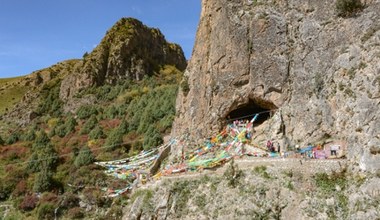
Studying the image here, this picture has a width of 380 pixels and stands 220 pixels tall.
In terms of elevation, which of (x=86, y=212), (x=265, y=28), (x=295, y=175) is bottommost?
(x=86, y=212)

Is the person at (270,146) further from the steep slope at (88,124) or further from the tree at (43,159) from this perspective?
the tree at (43,159)

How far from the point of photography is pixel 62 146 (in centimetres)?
4831

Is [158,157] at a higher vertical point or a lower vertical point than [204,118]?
lower

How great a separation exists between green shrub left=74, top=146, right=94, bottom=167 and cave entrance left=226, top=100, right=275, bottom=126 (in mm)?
18884

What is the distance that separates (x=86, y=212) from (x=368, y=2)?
2575 cm

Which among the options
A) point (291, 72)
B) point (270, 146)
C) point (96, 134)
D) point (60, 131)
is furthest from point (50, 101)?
point (270, 146)

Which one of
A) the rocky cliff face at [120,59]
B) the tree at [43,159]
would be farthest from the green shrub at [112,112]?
the tree at [43,159]

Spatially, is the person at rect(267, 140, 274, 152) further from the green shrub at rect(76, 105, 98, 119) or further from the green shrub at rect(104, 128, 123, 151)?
the green shrub at rect(76, 105, 98, 119)

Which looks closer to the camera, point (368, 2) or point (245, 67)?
point (368, 2)

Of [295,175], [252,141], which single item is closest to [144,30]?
[252,141]

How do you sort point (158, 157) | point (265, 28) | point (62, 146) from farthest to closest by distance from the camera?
point (62, 146) → point (158, 157) → point (265, 28)

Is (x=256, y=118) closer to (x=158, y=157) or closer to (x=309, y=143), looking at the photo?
(x=309, y=143)

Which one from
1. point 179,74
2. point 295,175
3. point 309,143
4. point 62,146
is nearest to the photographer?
point 295,175

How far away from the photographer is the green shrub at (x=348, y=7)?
76.4 feet
